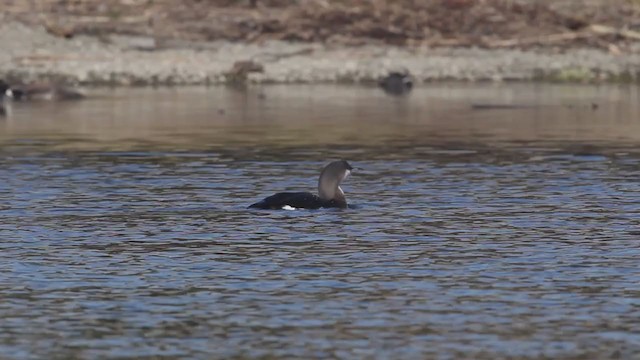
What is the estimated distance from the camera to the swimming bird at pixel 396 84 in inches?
1337

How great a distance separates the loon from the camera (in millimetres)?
16562

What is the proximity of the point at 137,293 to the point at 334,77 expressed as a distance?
2353 centimetres

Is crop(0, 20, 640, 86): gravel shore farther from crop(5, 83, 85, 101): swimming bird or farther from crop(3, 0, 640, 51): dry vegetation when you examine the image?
crop(5, 83, 85, 101): swimming bird

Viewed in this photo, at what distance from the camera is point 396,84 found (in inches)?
1339

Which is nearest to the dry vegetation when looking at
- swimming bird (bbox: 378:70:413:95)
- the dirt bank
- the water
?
the dirt bank

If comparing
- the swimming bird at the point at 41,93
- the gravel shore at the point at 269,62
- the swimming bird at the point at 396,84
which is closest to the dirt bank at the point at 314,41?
the gravel shore at the point at 269,62

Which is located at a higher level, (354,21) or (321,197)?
(354,21)

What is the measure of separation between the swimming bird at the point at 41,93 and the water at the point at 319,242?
14.4ft

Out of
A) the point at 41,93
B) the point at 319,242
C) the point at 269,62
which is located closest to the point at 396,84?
the point at 269,62

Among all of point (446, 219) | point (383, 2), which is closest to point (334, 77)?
point (383, 2)

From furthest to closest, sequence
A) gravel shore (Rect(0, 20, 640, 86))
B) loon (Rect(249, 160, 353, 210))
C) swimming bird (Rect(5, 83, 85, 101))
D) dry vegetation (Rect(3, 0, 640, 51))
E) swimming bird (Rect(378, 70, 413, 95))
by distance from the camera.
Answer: dry vegetation (Rect(3, 0, 640, 51)) → gravel shore (Rect(0, 20, 640, 86)) → swimming bird (Rect(378, 70, 413, 95)) → swimming bird (Rect(5, 83, 85, 101)) → loon (Rect(249, 160, 353, 210))

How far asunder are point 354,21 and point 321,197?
20.3 meters

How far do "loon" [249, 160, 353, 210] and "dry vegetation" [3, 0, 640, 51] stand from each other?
19.4m

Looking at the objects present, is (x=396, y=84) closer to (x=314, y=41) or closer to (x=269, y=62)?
(x=269, y=62)
